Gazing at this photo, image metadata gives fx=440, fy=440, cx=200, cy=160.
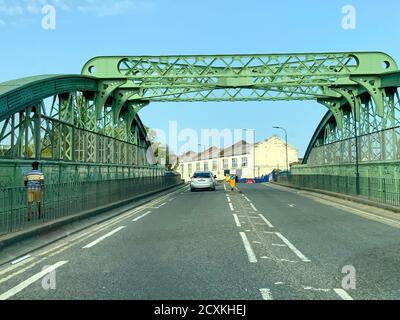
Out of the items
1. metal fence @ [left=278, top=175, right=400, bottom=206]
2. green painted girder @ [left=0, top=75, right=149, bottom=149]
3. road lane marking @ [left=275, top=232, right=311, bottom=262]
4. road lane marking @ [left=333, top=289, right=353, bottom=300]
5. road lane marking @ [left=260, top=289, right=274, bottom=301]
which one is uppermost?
green painted girder @ [left=0, top=75, right=149, bottom=149]

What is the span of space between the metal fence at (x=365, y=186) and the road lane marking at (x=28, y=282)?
1358 centimetres

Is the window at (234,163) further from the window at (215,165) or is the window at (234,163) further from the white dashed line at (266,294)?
the white dashed line at (266,294)

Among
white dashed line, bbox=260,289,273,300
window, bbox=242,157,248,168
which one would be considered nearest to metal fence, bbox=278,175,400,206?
white dashed line, bbox=260,289,273,300

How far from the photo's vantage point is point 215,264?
296 inches

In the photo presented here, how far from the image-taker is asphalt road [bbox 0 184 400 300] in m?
5.76

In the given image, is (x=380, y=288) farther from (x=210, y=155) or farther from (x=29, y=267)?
(x=210, y=155)

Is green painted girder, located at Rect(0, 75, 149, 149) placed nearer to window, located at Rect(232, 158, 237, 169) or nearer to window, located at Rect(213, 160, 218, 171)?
window, located at Rect(232, 158, 237, 169)

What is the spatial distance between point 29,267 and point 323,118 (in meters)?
47.2

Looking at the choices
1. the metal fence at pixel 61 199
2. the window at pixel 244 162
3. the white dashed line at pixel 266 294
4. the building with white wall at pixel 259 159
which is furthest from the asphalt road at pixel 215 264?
the window at pixel 244 162

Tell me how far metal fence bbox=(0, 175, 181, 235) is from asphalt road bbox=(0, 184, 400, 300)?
4.18 feet

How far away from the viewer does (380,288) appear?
590cm

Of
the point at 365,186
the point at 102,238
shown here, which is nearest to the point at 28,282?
the point at 102,238
